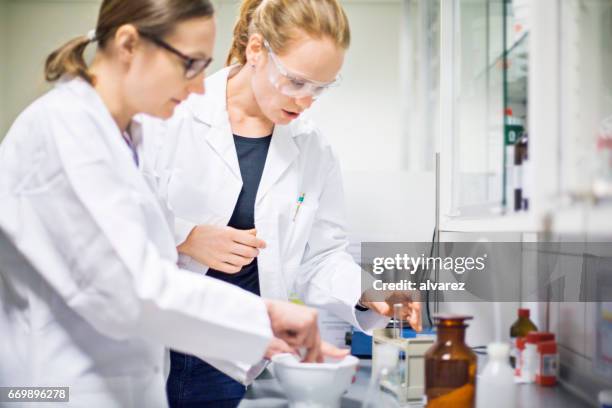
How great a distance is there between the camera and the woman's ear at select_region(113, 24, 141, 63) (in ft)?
3.01

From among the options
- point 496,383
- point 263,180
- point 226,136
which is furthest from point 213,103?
point 496,383

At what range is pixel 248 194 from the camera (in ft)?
4.76

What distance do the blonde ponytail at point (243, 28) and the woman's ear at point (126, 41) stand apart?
0.52 m

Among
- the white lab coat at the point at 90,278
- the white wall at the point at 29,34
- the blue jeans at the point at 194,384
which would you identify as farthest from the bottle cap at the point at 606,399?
the white wall at the point at 29,34

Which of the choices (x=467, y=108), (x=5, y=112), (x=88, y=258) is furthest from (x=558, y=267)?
(x=5, y=112)

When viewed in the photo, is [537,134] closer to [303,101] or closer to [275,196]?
[303,101]

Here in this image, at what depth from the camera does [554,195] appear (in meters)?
0.85

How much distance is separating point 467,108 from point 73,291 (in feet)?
3.62

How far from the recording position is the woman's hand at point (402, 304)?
Answer: 1364 millimetres

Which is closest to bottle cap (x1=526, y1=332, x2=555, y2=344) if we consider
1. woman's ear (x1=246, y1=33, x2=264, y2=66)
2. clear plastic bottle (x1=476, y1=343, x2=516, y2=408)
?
clear plastic bottle (x1=476, y1=343, x2=516, y2=408)

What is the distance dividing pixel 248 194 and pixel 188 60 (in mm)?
536

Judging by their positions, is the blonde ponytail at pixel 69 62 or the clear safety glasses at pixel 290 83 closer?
the blonde ponytail at pixel 69 62

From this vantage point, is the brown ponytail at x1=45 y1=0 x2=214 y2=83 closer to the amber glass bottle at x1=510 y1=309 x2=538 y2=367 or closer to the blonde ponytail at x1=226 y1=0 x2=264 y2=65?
the blonde ponytail at x1=226 y1=0 x2=264 y2=65

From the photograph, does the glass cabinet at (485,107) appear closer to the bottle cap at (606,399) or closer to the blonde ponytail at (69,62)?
the bottle cap at (606,399)
